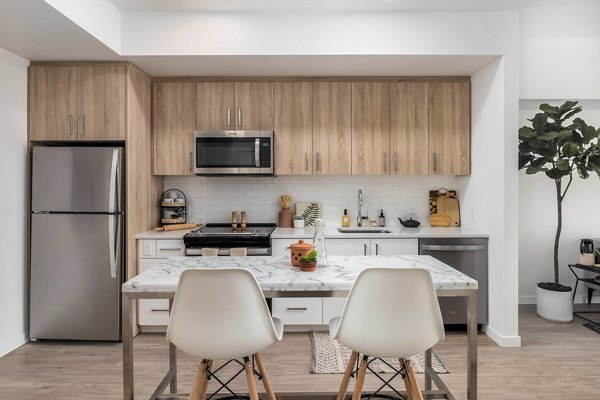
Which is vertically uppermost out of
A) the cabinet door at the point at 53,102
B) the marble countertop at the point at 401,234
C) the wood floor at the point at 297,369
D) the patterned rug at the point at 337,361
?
the cabinet door at the point at 53,102

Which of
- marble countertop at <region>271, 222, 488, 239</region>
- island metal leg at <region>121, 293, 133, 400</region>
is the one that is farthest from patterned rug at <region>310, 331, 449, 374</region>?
island metal leg at <region>121, 293, 133, 400</region>

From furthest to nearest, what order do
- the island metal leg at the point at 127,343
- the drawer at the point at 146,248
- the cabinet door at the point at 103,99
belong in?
the drawer at the point at 146,248, the cabinet door at the point at 103,99, the island metal leg at the point at 127,343

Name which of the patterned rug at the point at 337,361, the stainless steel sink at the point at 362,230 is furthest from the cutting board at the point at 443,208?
the patterned rug at the point at 337,361

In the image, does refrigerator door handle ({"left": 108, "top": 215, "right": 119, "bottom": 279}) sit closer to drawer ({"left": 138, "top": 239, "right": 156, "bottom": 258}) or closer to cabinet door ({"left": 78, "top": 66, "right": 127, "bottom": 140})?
drawer ({"left": 138, "top": 239, "right": 156, "bottom": 258})

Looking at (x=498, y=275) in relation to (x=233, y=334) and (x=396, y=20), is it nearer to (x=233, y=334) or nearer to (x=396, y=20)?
(x=396, y=20)

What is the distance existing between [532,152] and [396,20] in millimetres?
1685

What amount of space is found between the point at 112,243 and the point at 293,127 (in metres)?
1.94

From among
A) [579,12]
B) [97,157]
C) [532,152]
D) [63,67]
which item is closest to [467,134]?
[532,152]

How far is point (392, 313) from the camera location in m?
1.67

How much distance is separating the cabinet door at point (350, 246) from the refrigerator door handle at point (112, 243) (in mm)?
1798

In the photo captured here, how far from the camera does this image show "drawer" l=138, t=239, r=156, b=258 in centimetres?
352

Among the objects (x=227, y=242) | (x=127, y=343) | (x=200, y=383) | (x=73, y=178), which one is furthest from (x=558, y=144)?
(x=73, y=178)

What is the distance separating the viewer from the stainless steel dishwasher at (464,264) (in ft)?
11.6

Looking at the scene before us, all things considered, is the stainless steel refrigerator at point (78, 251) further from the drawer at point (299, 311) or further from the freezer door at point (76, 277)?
the drawer at point (299, 311)
